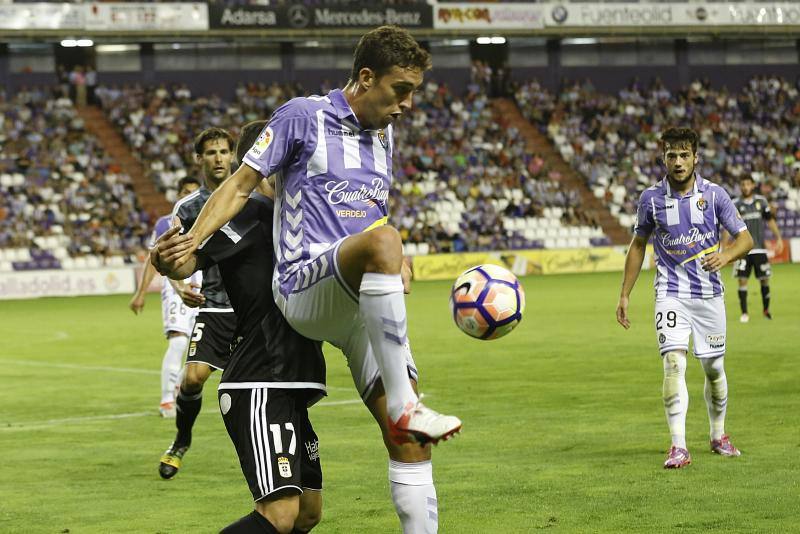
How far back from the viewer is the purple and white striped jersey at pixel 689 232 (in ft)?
30.5

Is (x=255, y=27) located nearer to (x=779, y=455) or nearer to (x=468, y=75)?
(x=468, y=75)

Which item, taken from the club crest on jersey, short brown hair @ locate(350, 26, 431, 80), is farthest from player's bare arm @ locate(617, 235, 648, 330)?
the club crest on jersey

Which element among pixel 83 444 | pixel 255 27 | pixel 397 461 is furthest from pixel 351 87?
pixel 255 27

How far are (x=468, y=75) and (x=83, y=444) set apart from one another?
135 ft

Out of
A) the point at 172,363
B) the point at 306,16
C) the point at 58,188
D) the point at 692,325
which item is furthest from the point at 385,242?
the point at 306,16

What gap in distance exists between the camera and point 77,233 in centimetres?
3591

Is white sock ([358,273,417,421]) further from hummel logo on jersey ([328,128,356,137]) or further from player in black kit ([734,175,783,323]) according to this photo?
player in black kit ([734,175,783,323])

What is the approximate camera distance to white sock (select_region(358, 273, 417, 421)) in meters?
4.50

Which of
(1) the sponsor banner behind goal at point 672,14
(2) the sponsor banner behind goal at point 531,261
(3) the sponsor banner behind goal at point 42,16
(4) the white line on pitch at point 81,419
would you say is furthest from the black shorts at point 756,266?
(1) the sponsor banner behind goal at point 672,14

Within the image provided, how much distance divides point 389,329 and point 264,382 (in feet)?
2.35

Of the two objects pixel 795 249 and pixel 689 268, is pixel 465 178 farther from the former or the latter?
pixel 689 268

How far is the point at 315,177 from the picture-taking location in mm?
5070

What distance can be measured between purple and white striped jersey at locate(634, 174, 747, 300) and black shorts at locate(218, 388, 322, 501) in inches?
190

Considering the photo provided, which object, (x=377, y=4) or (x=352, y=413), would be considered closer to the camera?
(x=352, y=413)
